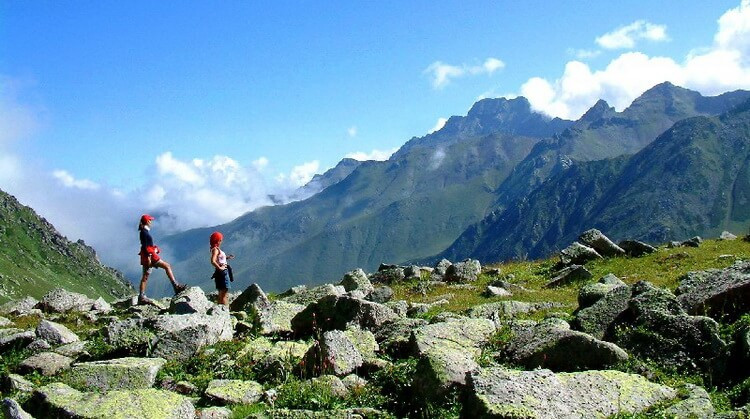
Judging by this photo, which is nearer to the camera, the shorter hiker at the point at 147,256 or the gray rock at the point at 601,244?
the shorter hiker at the point at 147,256

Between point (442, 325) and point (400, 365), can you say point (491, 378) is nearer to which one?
point (400, 365)

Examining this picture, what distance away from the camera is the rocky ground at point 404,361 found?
9.80 m

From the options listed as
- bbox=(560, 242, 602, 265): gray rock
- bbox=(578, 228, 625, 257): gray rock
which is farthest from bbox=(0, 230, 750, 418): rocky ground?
bbox=(578, 228, 625, 257): gray rock

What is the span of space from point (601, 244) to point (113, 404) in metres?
31.9

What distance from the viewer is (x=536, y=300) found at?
23766 mm

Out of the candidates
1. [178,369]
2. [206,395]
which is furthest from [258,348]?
[206,395]

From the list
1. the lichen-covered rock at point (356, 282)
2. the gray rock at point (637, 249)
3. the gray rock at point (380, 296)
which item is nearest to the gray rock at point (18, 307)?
the lichen-covered rock at point (356, 282)

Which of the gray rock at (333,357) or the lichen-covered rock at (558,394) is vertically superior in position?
the gray rock at (333,357)

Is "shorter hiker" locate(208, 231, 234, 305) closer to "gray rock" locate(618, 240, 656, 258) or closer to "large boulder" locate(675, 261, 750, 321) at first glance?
"large boulder" locate(675, 261, 750, 321)

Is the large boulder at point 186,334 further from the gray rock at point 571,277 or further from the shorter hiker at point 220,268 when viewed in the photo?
the gray rock at point 571,277

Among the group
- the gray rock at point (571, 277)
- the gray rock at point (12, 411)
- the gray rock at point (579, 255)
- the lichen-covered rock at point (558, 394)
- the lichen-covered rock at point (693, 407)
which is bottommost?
the lichen-covered rock at point (693, 407)

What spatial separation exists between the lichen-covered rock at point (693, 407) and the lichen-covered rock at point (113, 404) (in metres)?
8.48

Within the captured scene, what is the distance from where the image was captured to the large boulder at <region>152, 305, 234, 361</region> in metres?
15.0

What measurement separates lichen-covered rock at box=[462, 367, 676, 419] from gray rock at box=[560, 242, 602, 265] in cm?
2410
